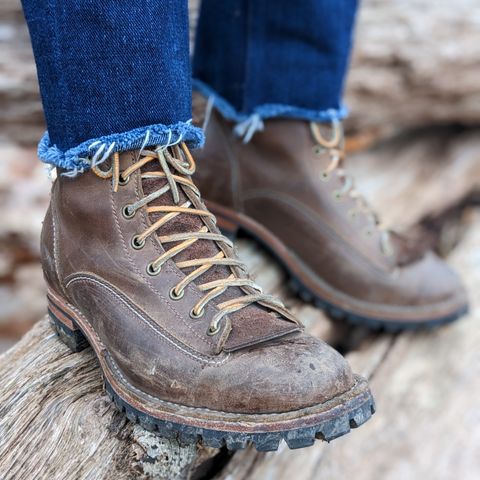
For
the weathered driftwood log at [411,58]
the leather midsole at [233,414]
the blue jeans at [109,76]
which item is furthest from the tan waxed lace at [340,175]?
the weathered driftwood log at [411,58]

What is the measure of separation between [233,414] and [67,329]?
426mm

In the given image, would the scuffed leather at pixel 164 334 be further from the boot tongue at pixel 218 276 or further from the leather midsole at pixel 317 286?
the leather midsole at pixel 317 286

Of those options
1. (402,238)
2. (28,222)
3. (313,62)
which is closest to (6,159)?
(28,222)

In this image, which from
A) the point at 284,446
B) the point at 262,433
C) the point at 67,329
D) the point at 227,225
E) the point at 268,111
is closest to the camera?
the point at 262,433

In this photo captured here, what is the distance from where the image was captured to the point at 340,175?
5.59 ft

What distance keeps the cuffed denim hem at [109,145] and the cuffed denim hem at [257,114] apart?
43cm

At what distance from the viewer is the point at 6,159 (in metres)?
2.45

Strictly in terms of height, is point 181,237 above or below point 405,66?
above

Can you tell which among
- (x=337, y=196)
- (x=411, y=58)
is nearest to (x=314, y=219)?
(x=337, y=196)

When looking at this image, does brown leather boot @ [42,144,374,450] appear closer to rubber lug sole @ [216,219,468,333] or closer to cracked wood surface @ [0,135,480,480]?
cracked wood surface @ [0,135,480,480]

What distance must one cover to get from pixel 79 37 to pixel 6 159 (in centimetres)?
148

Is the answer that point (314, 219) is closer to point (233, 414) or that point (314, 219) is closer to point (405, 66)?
point (233, 414)

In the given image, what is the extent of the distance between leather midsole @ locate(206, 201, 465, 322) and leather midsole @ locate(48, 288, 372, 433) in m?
0.55

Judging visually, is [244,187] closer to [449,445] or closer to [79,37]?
[79,37]
